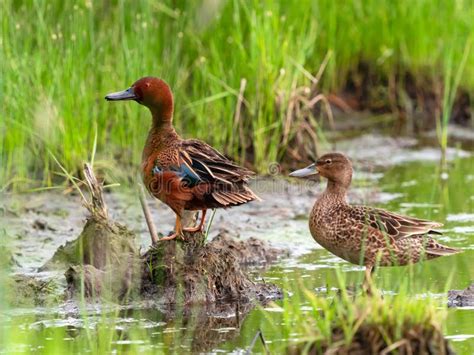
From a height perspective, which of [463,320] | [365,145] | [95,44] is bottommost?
[463,320]

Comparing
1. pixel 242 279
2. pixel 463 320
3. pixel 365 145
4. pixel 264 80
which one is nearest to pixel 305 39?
pixel 264 80

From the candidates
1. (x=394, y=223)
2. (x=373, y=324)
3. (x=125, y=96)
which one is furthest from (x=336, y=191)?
(x=373, y=324)

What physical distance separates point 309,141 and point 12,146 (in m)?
2.78

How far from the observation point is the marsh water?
21.0ft

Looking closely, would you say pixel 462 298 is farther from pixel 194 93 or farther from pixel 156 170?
pixel 194 93

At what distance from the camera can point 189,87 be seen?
1156cm

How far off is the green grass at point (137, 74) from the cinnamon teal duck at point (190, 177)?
1.31 m

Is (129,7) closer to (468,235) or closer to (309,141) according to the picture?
(309,141)

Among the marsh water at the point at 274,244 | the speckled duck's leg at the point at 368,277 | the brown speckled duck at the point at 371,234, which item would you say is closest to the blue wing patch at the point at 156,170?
the marsh water at the point at 274,244

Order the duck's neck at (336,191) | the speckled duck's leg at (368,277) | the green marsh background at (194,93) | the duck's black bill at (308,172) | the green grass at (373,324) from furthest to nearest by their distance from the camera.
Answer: the green marsh background at (194,93)
the duck's black bill at (308,172)
the duck's neck at (336,191)
the speckled duck's leg at (368,277)
the green grass at (373,324)

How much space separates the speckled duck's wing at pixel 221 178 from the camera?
7055 mm

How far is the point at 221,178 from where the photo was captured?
7.07m

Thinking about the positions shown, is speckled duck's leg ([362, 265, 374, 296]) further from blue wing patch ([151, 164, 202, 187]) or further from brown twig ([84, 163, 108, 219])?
brown twig ([84, 163, 108, 219])

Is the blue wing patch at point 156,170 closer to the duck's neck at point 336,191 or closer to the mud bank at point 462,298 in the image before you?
the duck's neck at point 336,191
